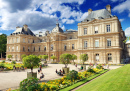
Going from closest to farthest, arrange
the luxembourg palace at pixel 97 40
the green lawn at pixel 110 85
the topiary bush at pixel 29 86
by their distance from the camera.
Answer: the topiary bush at pixel 29 86 < the green lawn at pixel 110 85 < the luxembourg palace at pixel 97 40

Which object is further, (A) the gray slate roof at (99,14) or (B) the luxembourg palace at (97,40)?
(A) the gray slate roof at (99,14)

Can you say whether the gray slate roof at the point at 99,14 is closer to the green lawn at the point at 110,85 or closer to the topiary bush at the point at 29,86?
the green lawn at the point at 110,85

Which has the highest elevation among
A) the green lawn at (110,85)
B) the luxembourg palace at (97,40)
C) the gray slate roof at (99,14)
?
the gray slate roof at (99,14)

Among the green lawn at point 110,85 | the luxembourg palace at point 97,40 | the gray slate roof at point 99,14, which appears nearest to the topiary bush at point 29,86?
the green lawn at point 110,85

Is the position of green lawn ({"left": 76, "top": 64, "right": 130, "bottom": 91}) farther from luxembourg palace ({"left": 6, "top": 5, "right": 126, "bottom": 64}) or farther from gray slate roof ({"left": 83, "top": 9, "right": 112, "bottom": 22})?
gray slate roof ({"left": 83, "top": 9, "right": 112, "bottom": 22})

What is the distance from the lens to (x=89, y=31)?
38.2 meters

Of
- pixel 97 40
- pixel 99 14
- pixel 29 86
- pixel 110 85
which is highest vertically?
pixel 99 14

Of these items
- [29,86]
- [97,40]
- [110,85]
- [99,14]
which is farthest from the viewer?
[99,14]

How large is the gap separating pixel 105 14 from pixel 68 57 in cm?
2456

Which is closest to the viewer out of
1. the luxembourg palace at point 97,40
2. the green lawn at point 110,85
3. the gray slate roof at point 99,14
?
the green lawn at point 110,85

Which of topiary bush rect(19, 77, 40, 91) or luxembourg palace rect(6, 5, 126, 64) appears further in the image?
luxembourg palace rect(6, 5, 126, 64)

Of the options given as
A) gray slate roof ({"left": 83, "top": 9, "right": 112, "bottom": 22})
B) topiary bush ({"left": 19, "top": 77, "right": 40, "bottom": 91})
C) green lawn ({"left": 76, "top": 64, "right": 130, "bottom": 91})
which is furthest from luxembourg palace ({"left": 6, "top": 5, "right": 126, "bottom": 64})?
topiary bush ({"left": 19, "top": 77, "right": 40, "bottom": 91})

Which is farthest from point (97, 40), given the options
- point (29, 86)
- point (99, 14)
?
point (29, 86)

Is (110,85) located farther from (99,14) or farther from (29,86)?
(99,14)
